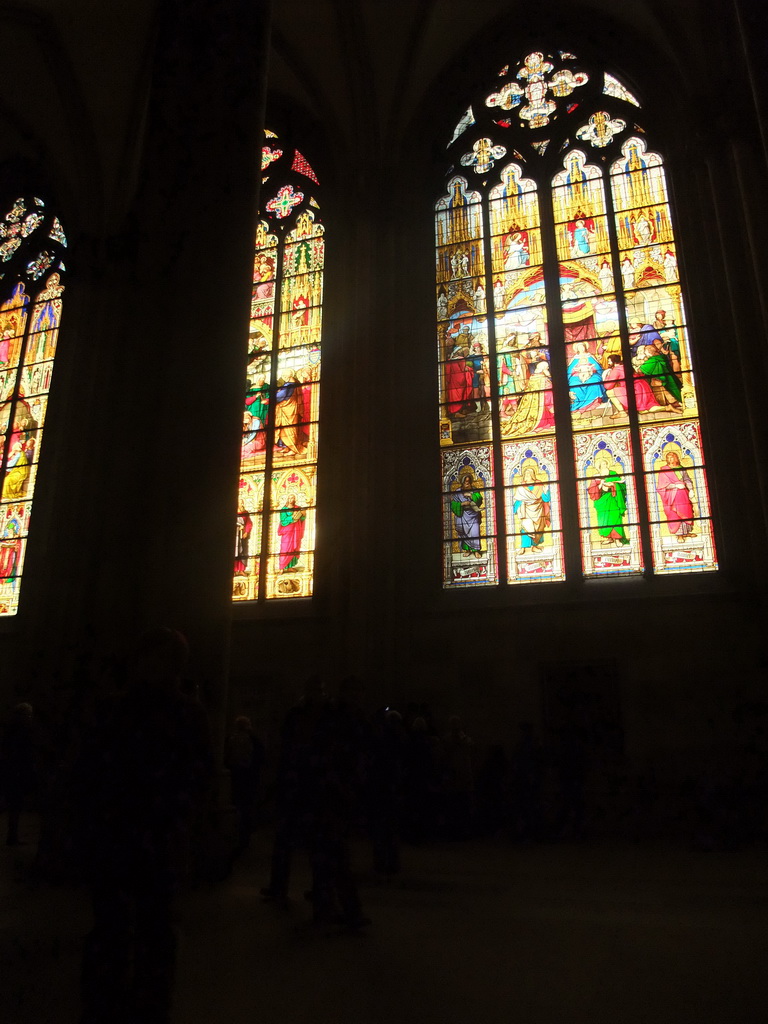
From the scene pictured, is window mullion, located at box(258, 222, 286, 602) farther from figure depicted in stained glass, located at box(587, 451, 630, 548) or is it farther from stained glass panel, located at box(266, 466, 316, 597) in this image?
figure depicted in stained glass, located at box(587, 451, 630, 548)

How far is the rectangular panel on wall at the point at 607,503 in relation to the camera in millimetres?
9078

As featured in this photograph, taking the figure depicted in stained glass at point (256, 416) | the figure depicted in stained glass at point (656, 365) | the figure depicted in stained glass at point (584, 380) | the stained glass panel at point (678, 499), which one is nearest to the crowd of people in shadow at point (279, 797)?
the stained glass panel at point (678, 499)

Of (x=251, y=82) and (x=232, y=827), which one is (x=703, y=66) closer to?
(x=251, y=82)

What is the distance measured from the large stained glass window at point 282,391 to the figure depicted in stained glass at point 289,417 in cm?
1

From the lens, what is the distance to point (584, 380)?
9875mm

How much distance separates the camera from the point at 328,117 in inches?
468

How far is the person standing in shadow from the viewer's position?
192cm

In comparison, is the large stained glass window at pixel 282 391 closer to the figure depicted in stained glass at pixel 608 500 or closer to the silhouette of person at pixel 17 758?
the silhouette of person at pixel 17 758

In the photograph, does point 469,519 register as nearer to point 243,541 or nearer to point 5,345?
point 243,541

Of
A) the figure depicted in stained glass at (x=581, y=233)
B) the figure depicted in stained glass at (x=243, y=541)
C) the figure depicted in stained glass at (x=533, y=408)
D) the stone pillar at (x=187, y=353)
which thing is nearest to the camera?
the stone pillar at (x=187, y=353)

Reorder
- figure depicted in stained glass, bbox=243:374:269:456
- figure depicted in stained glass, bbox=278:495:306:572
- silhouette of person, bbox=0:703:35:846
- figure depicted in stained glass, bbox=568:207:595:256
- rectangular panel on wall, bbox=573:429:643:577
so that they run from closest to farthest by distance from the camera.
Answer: silhouette of person, bbox=0:703:35:846
rectangular panel on wall, bbox=573:429:643:577
figure depicted in stained glass, bbox=278:495:306:572
figure depicted in stained glass, bbox=568:207:595:256
figure depicted in stained glass, bbox=243:374:269:456

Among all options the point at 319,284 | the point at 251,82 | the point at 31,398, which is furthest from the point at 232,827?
the point at 31,398

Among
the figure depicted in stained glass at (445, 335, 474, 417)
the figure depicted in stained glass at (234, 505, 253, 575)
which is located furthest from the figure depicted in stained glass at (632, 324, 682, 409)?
the figure depicted in stained glass at (234, 505, 253, 575)

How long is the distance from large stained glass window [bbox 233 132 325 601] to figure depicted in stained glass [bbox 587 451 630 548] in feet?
12.2
